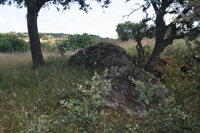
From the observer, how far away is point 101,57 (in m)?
7.54

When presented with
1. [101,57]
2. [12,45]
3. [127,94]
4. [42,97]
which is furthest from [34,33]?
[12,45]

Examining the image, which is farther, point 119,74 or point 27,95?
point 119,74

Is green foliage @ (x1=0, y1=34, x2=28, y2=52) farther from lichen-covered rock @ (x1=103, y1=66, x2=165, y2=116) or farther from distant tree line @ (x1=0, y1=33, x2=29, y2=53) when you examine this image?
lichen-covered rock @ (x1=103, y1=66, x2=165, y2=116)

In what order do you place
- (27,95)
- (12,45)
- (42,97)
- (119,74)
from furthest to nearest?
1. (12,45)
2. (119,74)
3. (27,95)
4. (42,97)

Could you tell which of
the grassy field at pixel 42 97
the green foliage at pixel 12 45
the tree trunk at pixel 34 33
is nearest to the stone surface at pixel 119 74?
the grassy field at pixel 42 97

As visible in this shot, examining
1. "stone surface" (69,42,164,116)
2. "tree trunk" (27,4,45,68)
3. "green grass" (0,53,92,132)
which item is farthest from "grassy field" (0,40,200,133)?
"tree trunk" (27,4,45,68)

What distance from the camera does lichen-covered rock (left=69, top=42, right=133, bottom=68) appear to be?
7.25m

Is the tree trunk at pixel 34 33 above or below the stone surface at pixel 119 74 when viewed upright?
above

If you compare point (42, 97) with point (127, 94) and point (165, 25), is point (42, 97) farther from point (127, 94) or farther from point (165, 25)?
point (165, 25)

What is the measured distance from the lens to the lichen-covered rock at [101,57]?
7246mm

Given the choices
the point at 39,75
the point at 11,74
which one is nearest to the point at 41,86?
the point at 39,75

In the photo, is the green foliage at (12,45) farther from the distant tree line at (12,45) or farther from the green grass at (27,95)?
the green grass at (27,95)

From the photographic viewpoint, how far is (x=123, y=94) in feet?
17.3

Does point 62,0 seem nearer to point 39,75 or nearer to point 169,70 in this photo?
point 39,75
